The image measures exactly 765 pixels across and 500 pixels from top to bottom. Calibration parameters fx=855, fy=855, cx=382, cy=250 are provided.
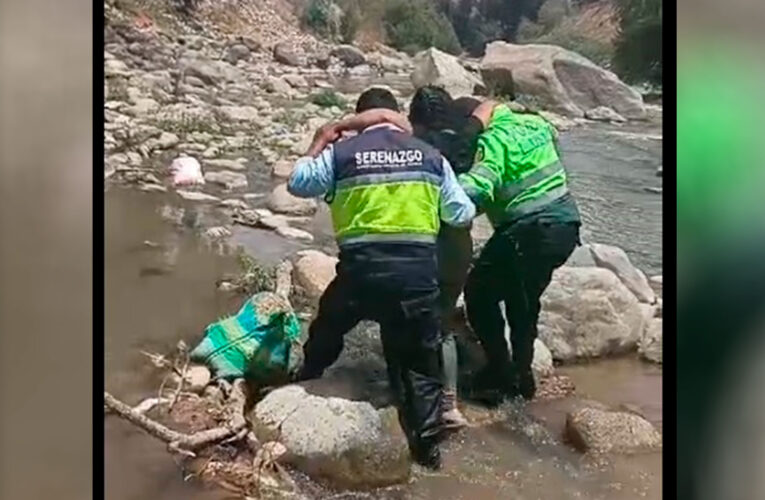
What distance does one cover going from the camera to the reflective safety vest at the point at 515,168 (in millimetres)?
1007

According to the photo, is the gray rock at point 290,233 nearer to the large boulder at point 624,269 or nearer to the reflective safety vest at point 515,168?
→ the reflective safety vest at point 515,168

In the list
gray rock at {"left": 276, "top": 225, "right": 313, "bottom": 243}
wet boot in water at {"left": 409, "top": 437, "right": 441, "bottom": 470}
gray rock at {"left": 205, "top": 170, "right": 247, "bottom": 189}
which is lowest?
wet boot in water at {"left": 409, "top": 437, "right": 441, "bottom": 470}

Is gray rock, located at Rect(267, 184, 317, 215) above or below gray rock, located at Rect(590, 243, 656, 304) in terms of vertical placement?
above

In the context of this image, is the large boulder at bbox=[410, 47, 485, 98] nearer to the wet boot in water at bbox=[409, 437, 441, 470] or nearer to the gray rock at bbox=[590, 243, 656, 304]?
the gray rock at bbox=[590, 243, 656, 304]

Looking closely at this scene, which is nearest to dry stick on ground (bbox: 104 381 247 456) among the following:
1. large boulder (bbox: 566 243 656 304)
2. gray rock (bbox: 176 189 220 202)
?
gray rock (bbox: 176 189 220 202)

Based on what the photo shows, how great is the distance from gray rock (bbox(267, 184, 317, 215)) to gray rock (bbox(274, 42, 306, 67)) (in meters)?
0.16

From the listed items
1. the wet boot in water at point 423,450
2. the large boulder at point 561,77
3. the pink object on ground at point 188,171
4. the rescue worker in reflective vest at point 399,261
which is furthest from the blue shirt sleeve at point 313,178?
the wet boot in water at point 423,450

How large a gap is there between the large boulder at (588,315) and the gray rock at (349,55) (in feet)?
1.12

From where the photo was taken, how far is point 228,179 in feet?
3.34

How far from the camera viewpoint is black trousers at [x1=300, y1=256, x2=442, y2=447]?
1.00 metres

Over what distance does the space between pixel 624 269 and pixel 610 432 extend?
19 centimetres

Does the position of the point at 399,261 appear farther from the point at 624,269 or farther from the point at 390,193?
the point at 624,269
